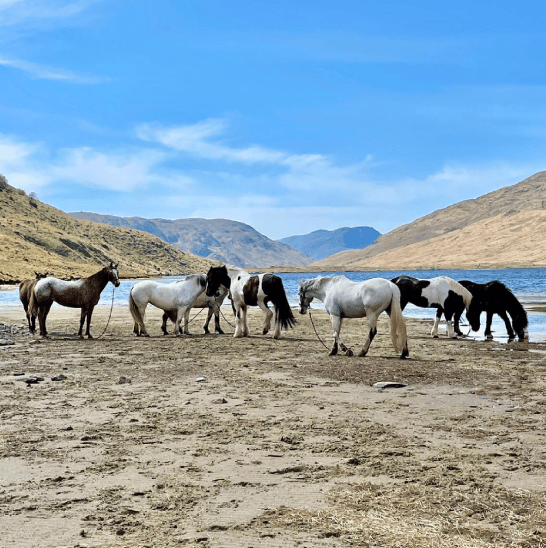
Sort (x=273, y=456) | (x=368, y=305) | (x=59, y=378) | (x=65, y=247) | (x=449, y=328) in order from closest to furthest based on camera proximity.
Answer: (x=273, y=456), (x=59, y=378), (x=368, y=305), (x=449, y=328), (x=65, y=247)

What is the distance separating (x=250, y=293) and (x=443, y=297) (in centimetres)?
622

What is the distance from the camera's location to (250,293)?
17.7 metres

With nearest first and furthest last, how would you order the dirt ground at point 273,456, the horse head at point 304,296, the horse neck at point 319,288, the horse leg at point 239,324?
the dirt ground at point 273,456 → the horse neck at point 319,288 → the horse head at point 304,296 → the horse leg at point 239,324

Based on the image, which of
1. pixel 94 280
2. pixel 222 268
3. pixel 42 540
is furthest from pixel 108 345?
pixel 42 540

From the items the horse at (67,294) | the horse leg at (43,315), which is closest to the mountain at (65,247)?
the horse leg at (43,315)

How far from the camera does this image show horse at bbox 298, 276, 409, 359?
42.5 feet

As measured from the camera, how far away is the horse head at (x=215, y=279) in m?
18.4

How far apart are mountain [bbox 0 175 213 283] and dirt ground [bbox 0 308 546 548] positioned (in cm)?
6755

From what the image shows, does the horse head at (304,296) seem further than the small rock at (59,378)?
Yes

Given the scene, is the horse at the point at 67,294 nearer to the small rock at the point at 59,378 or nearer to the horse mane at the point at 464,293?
the small rock at the point at 59,378

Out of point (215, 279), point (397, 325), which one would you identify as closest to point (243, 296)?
point (215, 279)

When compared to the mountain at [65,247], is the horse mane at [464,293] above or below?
below

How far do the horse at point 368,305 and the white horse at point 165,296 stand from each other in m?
5.88

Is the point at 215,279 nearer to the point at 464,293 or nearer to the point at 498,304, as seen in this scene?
the point at 464,293
